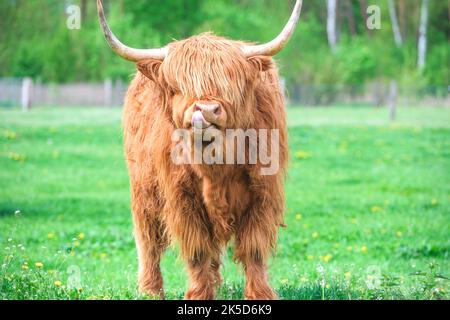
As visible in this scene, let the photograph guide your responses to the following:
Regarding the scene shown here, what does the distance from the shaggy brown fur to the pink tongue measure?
0.13m

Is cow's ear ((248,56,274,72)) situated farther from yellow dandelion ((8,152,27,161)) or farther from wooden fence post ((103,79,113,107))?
wooden fence post ((103,79,113,107))

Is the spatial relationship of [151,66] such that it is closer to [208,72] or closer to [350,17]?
[208,72]

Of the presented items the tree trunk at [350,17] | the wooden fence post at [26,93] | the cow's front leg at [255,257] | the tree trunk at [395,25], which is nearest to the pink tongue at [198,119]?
the cow's front leg at [255,257]

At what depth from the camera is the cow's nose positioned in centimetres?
459

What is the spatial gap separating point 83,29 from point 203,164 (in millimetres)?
26315

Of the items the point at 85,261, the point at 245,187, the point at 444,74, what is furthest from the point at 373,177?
the point at 444,74

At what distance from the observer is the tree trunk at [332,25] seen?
113 ft

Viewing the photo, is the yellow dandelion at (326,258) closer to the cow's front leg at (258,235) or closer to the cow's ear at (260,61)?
the cow's front leg at (258,235)

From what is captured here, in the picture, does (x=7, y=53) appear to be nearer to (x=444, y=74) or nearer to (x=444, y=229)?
(x=444, y=74)

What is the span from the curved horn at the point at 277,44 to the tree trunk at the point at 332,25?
97.7ft

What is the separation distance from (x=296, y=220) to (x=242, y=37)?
2124 cm

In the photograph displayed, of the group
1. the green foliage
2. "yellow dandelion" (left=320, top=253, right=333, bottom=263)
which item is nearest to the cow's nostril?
"yellow dandelion" (left=320, top=253, right=333, bottom=263)

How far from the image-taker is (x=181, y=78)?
483 centimetres
